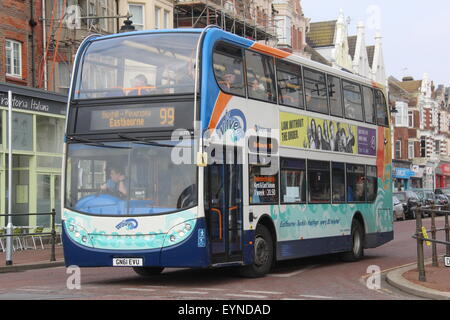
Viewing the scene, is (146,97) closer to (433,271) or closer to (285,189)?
(285,189)

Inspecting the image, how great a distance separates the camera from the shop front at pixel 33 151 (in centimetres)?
2723

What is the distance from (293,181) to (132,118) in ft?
14.3

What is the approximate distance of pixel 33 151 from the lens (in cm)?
2867

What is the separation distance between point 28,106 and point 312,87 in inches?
504

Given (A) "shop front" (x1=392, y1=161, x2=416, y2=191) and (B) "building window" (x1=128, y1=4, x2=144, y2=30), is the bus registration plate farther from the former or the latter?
(A) "shop front" (x1=392, y1=161, x2=416, y2=191)

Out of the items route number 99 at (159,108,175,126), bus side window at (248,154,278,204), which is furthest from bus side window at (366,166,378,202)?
route number 99 at (159,108,175,126)

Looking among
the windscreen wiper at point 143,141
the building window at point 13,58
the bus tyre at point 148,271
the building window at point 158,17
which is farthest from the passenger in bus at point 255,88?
the building window at point 158,17

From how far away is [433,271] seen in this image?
16.3m

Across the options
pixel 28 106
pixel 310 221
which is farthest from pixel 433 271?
pixel 28 106

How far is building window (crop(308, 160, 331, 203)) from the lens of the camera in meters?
18.2

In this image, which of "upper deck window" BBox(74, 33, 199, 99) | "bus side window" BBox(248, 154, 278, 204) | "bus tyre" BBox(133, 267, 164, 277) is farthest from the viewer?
Result: "bus tyre" BBox(133, 267, 164, 277)

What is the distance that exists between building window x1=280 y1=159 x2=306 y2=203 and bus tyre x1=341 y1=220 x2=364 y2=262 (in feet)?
11.1

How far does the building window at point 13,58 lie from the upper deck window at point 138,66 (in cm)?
1459

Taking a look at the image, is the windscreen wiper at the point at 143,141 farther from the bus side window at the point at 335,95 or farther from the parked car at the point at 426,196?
the parked car at the point at 426,196
